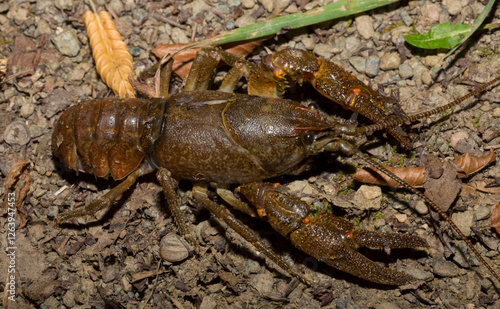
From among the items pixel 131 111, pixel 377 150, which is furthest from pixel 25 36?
pixel 377 150

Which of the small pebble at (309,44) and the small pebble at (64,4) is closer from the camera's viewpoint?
the small pebble at (309,44)

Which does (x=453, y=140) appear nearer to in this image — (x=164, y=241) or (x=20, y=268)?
(x=164, y=241)

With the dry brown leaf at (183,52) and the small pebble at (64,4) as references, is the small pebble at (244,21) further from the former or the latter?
the small pebble at (64,4)

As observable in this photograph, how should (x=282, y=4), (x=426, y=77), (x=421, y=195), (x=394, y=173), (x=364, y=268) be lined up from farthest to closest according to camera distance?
(x=282, y=4)
(x=426, y=77)
(x=394, y=173)
(x=364, y=268)
(x=421, y=195)

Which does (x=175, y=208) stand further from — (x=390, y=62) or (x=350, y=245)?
(x=390, y=62)

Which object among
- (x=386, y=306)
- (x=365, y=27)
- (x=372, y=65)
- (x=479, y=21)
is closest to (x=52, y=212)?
(x=386, y=306)

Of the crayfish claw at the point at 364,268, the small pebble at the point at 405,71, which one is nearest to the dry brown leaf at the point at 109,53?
the crayfish claw at the point at 364,268

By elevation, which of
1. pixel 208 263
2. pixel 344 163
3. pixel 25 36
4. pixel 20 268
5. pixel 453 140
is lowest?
pixel 20 268
